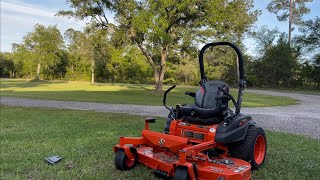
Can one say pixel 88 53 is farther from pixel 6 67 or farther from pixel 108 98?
pixel 6 67

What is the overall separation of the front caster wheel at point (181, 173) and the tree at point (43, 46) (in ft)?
211

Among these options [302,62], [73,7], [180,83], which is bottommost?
[180,83]

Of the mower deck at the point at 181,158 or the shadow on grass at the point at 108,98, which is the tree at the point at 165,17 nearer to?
the shadow on grass at the point at 108,98

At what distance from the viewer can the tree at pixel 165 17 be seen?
22.5 metres

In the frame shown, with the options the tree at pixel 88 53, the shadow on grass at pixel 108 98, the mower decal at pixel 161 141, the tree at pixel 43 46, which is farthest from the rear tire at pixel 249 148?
the tree at pixel 43 46

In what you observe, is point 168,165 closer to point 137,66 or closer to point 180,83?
point 180,83

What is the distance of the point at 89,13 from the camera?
25.8 metres

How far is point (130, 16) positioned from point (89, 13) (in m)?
3.52

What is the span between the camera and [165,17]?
76.9 feet

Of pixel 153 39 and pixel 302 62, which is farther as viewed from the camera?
pixel 302 62

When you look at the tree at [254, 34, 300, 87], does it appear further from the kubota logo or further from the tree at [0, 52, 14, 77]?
the tree at [0, 52, 14, 77]

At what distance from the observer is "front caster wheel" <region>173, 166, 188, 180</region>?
3848 mm

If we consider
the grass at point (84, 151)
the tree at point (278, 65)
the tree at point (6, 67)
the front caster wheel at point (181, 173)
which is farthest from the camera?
the tree at point (6, 67)

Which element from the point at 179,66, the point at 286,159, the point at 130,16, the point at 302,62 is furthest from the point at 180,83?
the point at 286,159
